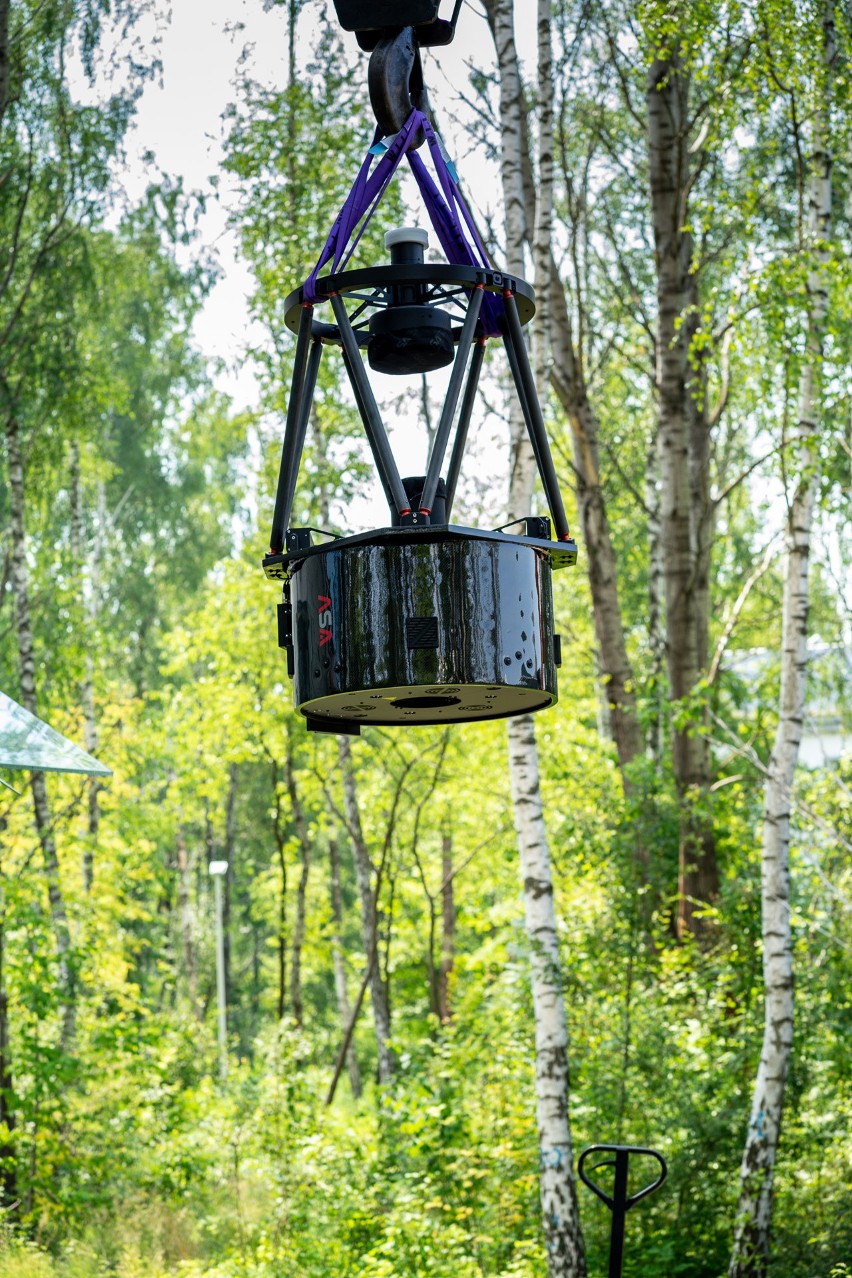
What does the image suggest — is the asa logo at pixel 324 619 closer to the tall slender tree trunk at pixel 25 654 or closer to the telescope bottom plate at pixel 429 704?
the telescope bottom plate at pixel 429 704

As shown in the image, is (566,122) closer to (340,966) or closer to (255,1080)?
(255,1080)

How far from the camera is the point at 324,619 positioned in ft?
6.43

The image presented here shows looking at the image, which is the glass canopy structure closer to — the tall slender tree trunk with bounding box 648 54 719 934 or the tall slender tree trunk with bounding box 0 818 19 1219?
the tall slender tree trunk with bounding box 0 818 19 1219

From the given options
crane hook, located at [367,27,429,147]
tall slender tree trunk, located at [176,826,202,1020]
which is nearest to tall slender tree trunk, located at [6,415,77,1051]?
crane hook, located at [367,27,429,147]

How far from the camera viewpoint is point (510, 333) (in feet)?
7.02

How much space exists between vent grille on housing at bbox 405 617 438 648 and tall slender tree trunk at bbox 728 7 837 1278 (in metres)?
4.71

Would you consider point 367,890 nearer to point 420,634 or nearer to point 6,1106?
point 6,1106

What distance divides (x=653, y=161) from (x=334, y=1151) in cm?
713

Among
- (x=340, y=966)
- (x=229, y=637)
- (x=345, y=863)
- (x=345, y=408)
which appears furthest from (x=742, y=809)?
(x=345, y=863)

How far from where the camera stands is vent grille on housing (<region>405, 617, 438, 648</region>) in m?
1.90

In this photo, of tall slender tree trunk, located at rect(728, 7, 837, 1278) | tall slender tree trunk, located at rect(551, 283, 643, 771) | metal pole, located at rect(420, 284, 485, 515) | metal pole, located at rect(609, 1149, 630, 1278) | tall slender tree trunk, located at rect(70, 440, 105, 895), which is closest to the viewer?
metal pole, located at rect(420, 284, 485, 515)

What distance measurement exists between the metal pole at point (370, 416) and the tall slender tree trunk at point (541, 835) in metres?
4.72

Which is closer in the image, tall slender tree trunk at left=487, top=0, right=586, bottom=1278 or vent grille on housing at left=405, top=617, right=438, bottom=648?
vent grille on housing at left=405, top=617, right=438, bottom=648

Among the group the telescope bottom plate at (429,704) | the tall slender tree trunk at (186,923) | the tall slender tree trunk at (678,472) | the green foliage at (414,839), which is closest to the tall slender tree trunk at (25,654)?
the green foliage at (414,839)
